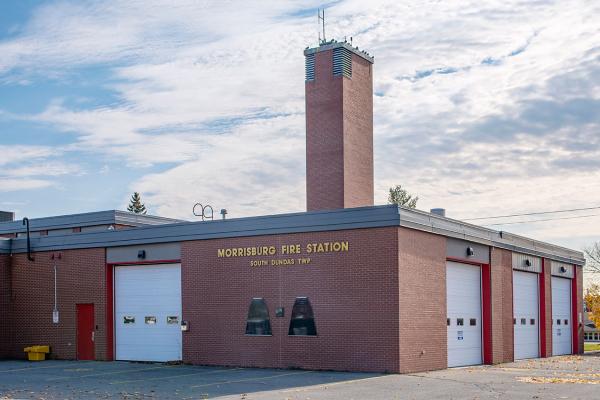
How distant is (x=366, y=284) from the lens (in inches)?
1091

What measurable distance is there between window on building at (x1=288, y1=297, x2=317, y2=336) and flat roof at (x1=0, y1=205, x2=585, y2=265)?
2.44 m

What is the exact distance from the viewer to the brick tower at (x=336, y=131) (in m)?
39.9

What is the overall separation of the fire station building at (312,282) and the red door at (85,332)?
0.06 meters

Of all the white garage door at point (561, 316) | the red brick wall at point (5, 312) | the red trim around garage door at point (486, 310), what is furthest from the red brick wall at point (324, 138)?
the red brick wall at point (5, 312)

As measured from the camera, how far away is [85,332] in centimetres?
3466

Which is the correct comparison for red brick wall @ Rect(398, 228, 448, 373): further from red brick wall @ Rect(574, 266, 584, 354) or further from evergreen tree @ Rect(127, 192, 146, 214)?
evergreen tree @ Rect(127, 192, 146, 214)

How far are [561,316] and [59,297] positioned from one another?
83.9 feet

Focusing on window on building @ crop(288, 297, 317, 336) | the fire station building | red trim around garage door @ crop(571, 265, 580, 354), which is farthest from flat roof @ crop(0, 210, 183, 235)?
red trim around garage door @ crop(571, 265, 580, 354)

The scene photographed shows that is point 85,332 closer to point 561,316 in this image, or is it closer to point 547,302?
point 547,302

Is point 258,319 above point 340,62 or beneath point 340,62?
beneath

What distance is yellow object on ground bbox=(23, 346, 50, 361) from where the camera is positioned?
115ft

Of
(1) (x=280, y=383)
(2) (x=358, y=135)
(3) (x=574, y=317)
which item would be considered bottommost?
(1) (x=280, y=383)

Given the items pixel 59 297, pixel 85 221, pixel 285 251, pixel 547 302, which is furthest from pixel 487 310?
pixel 85 221

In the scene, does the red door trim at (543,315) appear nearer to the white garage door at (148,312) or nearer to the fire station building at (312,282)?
the fire station building at (312,282)
